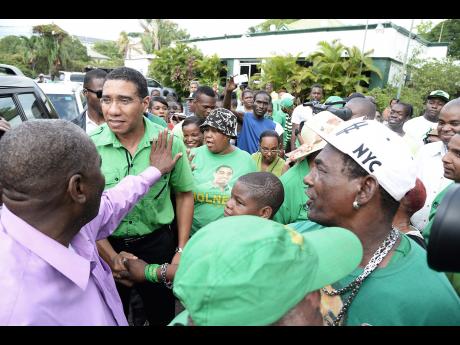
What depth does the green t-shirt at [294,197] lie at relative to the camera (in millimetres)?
2342

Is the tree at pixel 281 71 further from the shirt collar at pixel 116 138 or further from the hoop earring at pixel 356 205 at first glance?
the hoop earring at pixel 356 205

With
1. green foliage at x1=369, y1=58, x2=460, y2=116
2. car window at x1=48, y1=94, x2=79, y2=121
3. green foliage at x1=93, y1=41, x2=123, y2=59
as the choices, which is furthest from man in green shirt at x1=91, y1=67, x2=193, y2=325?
green foliage at x1=93, y1=41, x2=123, y2=59

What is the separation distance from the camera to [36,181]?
3.95 ft

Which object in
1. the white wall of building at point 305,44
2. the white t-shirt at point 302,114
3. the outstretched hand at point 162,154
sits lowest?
the white t-shirt at point 302,114

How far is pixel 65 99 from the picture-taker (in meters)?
6.95

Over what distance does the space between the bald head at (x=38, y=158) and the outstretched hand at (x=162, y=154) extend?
39.8 inches

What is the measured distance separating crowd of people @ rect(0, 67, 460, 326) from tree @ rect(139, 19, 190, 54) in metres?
39.2

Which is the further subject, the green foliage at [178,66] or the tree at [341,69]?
the green foliage at [178,66]

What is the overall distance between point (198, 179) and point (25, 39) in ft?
144

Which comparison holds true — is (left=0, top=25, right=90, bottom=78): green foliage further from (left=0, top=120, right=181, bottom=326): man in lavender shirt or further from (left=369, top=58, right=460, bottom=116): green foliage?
(left=0, top=120, right=181, bottom=326): man in lavender shirt

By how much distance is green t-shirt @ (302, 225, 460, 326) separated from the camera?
4.22 feet

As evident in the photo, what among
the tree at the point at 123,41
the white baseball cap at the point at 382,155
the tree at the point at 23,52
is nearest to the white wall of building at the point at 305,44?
the white baseball cap at the point at 382,155
